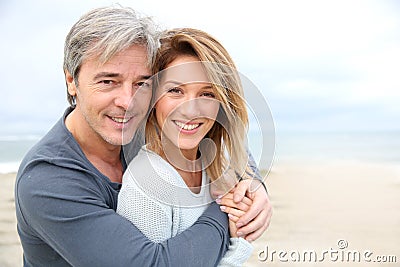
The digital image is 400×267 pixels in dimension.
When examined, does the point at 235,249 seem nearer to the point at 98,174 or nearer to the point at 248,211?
the point at 248,211

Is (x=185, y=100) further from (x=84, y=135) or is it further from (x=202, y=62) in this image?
(x=84, y=135)

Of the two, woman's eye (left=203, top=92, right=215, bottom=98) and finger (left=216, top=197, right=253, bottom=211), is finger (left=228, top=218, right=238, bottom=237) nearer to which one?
finger (left=216, top=197, right=253, bottom=211)

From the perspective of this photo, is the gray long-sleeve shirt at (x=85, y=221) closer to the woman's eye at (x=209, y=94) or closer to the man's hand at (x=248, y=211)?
the man's hand at (x=248, y=211)

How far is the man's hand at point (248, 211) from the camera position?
168cm

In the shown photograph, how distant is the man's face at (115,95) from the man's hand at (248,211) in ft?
1.36

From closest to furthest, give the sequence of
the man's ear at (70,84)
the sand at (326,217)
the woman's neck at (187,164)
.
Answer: the woman's neck at (187,164)
the man's ear at (70,84)
the sand at (326,217)

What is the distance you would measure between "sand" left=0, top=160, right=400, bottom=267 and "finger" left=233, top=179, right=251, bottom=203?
1.78 meters

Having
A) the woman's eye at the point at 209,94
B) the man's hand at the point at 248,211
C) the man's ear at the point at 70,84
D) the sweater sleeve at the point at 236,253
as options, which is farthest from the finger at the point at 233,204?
the man's ear at the point at 70,84

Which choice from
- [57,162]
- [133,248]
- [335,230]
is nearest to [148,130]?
[57,162]

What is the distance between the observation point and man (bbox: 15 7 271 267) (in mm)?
1426

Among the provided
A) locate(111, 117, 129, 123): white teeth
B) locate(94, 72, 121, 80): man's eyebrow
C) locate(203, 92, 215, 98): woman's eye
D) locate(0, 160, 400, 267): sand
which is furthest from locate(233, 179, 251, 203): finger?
locate(0, 160, 400, 267): sand

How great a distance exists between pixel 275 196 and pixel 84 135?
564 cm

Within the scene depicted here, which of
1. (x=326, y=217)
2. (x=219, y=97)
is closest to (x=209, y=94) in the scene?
(x=219, y=97)

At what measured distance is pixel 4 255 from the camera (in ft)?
16.3
